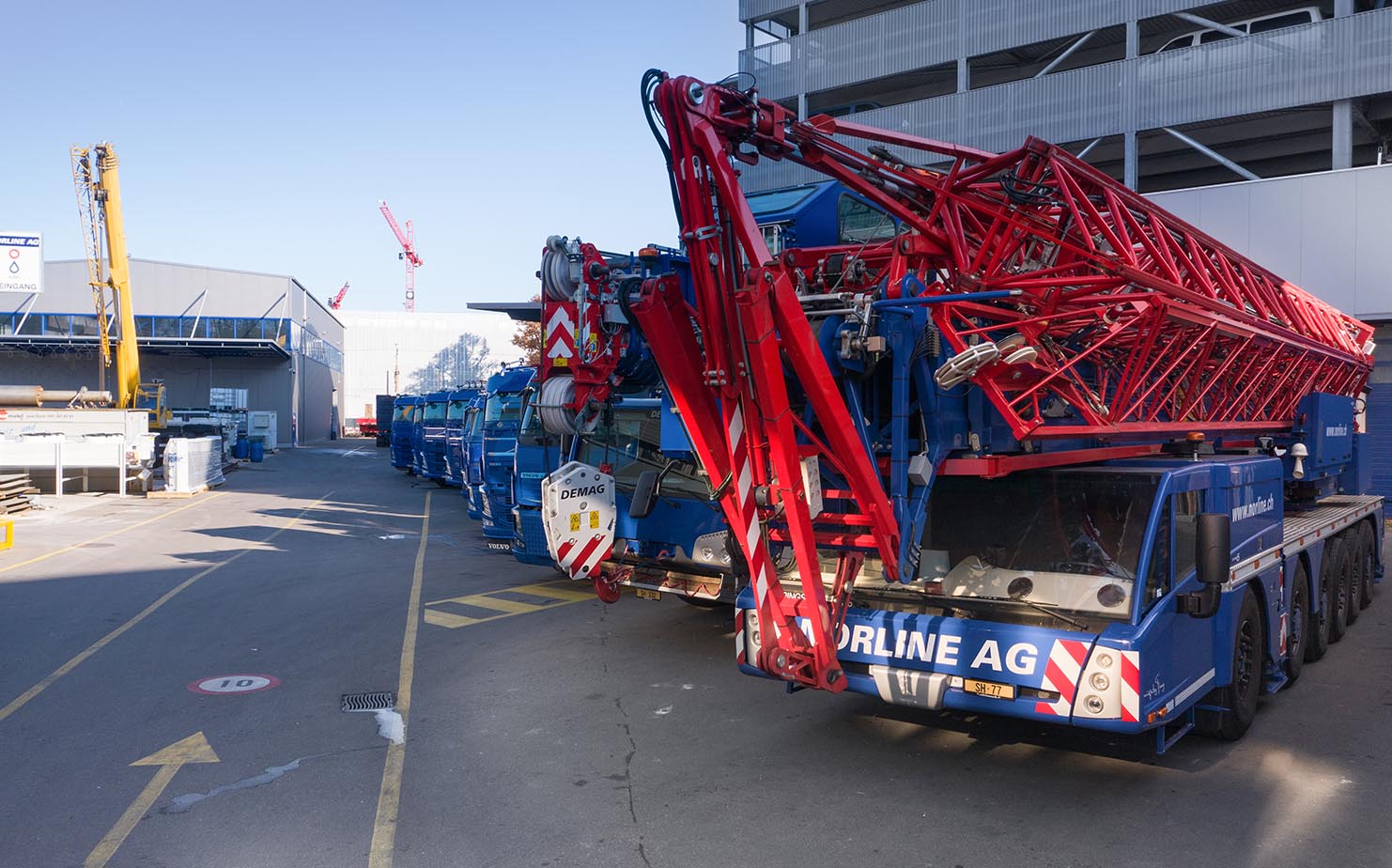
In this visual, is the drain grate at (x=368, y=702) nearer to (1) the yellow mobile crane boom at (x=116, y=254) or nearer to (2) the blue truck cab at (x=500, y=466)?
(2) the blue truck cab at (x=500, y=466)

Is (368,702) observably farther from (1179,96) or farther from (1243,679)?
(1179,96)

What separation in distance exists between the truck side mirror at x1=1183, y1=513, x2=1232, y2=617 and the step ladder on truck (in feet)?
0.04

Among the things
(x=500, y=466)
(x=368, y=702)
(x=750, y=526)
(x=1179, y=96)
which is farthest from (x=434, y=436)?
(x=750, y=526)

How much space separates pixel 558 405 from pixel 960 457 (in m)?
3.91

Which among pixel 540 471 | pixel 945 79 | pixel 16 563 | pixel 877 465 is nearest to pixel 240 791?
pixel 877 465

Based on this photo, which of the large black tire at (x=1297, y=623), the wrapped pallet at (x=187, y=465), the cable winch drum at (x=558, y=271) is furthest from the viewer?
the wrapped pallet at (x=187, y=465)

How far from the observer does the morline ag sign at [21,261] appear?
3609cm

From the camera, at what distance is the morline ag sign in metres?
36.1

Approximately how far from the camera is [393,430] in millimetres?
37094

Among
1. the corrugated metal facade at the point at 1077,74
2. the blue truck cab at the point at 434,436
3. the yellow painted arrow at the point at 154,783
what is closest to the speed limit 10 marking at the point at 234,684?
the yellow painted arrow at the point at 154,783

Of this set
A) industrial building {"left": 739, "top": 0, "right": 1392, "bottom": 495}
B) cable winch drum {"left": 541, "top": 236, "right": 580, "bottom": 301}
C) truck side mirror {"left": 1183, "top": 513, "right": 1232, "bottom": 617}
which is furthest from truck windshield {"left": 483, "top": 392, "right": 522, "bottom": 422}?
truck side mirror {"left": 1183, "top": 513, "right": 1232, "bottom": 617}

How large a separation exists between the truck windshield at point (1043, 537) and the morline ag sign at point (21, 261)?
3929 centimetres

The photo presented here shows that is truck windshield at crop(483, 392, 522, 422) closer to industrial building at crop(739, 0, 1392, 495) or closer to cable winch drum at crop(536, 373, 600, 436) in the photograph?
cable winch drum at crop(536, 373, 600, 436)

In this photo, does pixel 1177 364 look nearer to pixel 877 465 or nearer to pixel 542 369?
pixel 877 465
